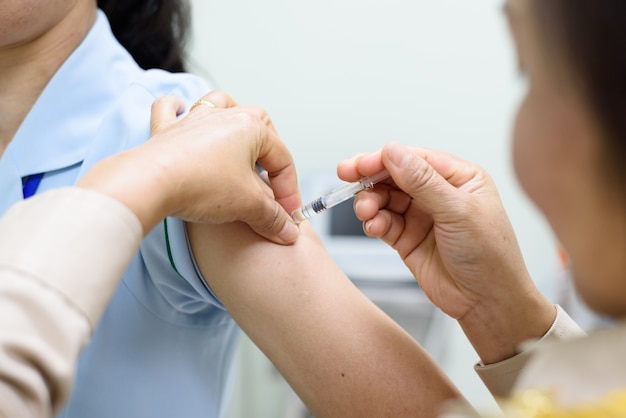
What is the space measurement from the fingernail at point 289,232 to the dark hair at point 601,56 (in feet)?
1.56

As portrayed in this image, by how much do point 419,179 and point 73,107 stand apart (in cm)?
52

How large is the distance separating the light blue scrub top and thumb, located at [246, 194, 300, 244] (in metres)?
0.10

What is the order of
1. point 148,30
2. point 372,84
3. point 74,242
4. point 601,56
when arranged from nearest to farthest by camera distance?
point 601,56 < point 74,242 < point 148,30 < point 372,84

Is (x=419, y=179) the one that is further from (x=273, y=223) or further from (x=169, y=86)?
(x=169, y=86)

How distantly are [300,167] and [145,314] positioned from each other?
2.01 m

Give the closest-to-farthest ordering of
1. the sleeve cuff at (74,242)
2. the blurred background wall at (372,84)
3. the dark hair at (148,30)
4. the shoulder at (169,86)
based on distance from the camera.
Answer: the sleeve cuff at (74,242) < the shoulder at (169,86) < the dark hair at (148,30) < the blurred background wall at (372,84)

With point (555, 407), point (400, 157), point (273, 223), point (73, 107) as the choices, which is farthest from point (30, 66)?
point (555, 407)

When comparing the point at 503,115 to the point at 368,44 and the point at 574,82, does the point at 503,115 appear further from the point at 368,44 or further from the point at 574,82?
the point at 574,82

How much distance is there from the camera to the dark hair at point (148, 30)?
137cm

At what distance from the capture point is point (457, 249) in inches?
36.7

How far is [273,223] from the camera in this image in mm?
914

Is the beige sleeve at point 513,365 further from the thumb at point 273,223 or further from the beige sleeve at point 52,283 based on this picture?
the beige sleeve at point 52,283

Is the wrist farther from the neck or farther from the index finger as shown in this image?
the neck

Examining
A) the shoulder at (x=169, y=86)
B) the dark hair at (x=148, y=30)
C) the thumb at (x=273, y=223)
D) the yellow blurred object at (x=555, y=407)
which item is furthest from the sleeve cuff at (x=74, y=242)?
the dark hair at (x=148, y=30)
